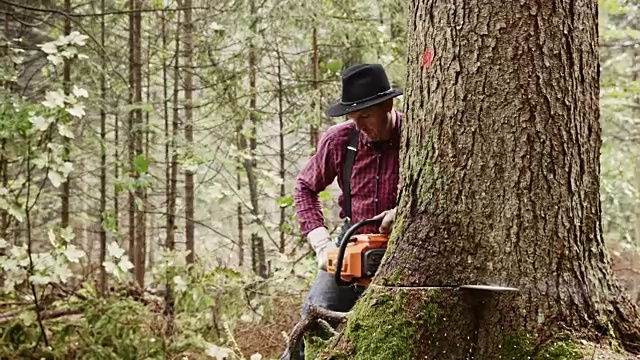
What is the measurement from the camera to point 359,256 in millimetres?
2639

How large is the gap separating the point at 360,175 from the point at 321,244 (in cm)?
51

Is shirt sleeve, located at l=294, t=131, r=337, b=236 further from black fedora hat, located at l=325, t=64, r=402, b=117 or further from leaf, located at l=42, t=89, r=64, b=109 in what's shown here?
leaf, located at l=42, t=89, r=64, b=109

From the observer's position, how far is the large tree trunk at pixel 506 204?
1975mm

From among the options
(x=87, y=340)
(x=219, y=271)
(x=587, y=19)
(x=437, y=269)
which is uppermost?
(x=587, y=19)

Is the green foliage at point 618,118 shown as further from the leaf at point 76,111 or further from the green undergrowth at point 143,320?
the leaf at point 76,111

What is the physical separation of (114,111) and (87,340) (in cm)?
269

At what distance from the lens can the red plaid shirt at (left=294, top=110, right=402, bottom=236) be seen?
3.35 metres

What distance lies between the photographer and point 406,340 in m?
2.03

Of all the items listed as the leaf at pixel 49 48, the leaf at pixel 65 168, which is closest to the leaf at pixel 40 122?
the leaf at pixel 65 168

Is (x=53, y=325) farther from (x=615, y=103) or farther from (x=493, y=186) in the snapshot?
(x=615, y=103)

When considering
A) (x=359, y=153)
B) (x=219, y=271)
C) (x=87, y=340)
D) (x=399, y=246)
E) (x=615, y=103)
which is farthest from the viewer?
(x=615, y=103)

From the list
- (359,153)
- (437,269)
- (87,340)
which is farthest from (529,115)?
(87,340)

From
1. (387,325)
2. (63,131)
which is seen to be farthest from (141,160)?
(387,325)

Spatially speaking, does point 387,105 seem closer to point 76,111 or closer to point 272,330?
point 76,111
